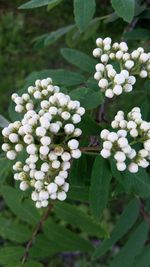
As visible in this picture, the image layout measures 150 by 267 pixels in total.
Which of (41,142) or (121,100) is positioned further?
(121,100)

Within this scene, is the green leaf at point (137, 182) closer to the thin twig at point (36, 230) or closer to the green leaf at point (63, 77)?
the green leaf at point (63, 77)

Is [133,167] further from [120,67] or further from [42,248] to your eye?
[42,248]

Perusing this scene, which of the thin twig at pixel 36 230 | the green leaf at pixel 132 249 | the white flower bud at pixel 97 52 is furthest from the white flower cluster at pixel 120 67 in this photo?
the green leaf at pixel 132 249

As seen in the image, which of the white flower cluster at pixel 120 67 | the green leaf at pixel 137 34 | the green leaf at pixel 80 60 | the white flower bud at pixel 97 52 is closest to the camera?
the white flower cluster at pixel 120 67

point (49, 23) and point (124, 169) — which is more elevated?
point (124, 169)

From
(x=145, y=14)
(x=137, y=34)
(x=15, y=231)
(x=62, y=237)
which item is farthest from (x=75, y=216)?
(x=145, y=14)

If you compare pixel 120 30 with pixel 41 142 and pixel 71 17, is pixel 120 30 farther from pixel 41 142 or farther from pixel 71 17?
pixel 41 142

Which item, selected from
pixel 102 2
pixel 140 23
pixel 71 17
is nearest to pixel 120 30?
pixel 102 2
